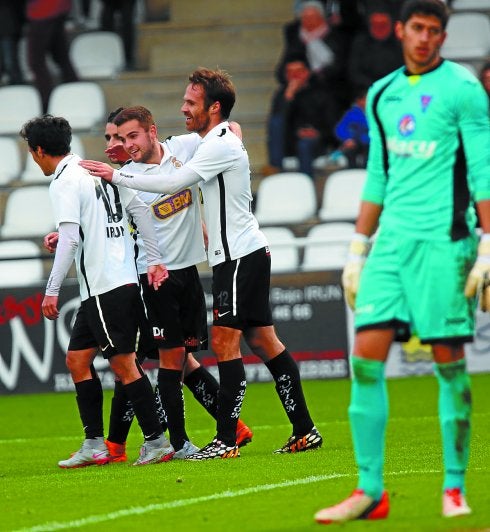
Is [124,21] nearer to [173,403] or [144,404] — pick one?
[173,403]

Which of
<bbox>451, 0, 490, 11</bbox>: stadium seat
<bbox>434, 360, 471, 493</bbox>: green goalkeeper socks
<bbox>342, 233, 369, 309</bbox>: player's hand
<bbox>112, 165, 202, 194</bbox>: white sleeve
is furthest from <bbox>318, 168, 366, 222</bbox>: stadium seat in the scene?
<bbox>434, 360, 471, 493</bbox>: green goalkeeper socks

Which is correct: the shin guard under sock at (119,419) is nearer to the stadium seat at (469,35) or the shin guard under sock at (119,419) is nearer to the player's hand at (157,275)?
the player's hand at (157,275)

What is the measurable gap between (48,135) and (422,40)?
136 inches

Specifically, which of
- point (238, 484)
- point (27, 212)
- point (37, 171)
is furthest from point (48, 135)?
point (37, 171)

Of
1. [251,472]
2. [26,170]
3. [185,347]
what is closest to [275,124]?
[26,170]

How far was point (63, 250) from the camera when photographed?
28.1 ft

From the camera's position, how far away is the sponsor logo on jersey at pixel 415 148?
233 inches

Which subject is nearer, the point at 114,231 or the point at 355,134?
the point at 114,231

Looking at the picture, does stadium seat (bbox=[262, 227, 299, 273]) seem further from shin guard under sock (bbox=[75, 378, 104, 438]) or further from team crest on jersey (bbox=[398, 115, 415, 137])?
team crest on jersey (bbox=[398, 115, 415, 137])

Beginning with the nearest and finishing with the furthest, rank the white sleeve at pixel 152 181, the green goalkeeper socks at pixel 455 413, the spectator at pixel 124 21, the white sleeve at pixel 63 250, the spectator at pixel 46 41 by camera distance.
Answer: the green goalkeeper socks at pixel 455 413, the white sleeve at pixel 152 181, the white sleeve at pixel 63 250, the spectator at pixel 46 41, the spectator at pixel 124 21

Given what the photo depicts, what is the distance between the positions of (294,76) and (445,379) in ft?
40.3

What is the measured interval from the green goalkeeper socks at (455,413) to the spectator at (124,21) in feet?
50.8

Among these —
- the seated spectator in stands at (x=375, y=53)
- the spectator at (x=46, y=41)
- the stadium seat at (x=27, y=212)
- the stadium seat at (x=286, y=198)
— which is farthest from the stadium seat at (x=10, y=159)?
the seated spectator in stands at (x=375, y=53)

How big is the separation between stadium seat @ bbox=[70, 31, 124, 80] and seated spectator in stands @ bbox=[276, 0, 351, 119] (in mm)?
2810
